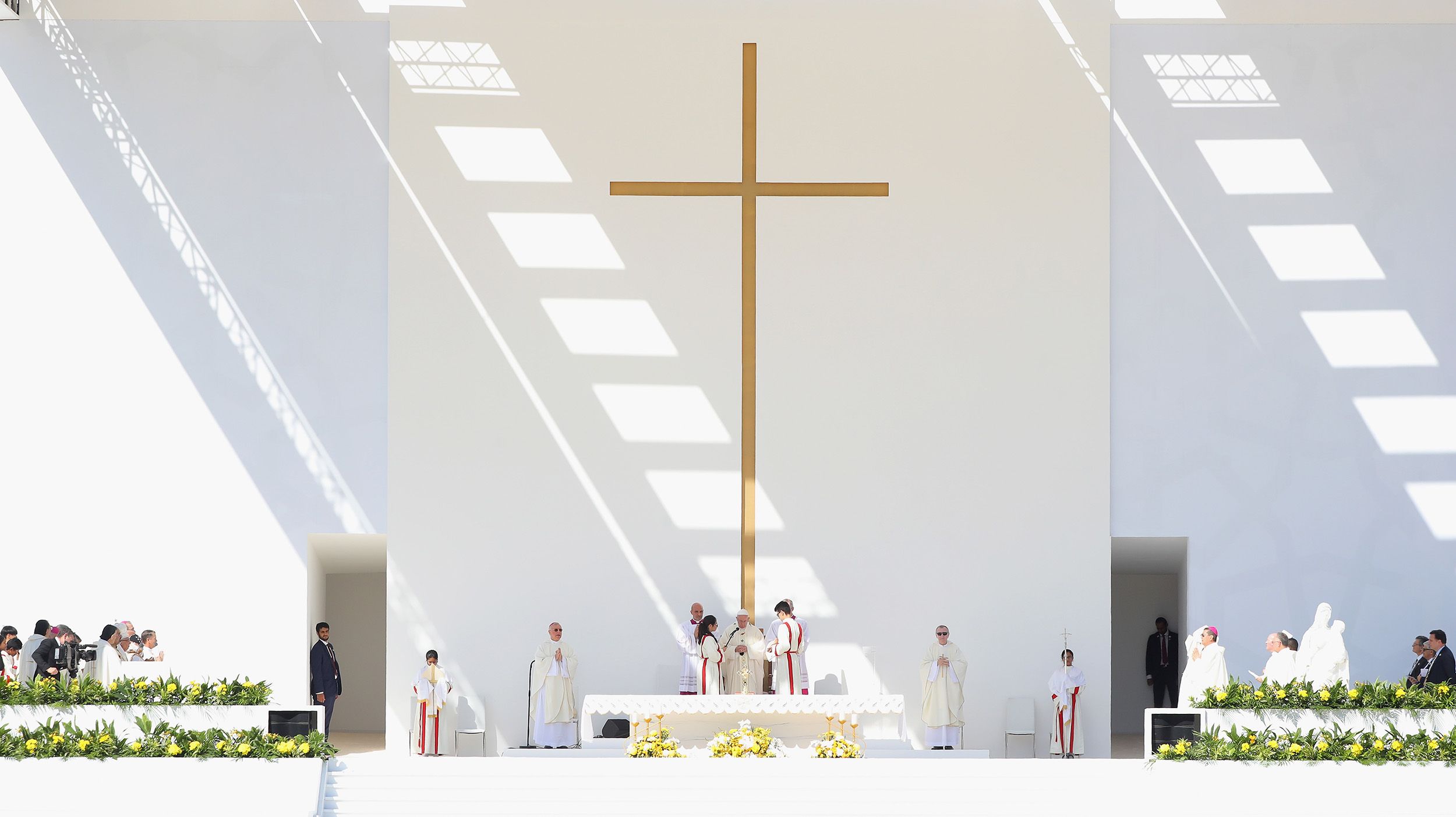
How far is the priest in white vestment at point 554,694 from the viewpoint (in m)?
14.5

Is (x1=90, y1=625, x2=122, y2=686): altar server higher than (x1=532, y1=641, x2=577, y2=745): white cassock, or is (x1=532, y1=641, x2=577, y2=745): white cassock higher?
(x1=90, y1=625, x2=122, y2=686): altar server

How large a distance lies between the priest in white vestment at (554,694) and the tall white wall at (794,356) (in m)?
0.38

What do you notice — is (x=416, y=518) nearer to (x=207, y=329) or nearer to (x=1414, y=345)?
(x=207, y=329)

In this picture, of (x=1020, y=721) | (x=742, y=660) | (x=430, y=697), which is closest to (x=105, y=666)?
(x=430, y=697)

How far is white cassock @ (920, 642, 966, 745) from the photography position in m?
14.5

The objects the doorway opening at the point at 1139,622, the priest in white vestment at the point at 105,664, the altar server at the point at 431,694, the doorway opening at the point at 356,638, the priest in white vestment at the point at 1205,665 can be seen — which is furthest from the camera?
the doorway opening at the point at 356,638

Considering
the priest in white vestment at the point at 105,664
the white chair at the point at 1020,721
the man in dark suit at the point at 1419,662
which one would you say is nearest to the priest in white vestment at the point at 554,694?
the priest in white vestment at the point at 105,664

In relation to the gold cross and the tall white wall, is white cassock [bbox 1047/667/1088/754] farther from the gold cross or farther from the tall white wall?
the gold cross

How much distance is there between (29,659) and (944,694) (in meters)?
7.74

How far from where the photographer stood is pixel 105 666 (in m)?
12.6

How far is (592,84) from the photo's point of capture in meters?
15.4

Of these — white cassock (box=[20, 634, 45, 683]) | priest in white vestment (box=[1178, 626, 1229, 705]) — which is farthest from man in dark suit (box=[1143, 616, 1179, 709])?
white cassock (box=[20, 634, 45, 683])

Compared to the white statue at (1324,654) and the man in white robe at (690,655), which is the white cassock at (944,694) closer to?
the man in white robe at (690,655)

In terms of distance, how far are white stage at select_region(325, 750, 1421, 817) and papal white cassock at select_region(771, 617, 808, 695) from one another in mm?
2706
